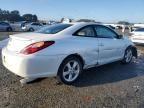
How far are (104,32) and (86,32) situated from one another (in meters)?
0.84

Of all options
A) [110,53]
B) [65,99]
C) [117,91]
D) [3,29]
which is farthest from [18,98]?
[3,29]

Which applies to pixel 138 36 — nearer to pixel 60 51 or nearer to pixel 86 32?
pixel 86 32

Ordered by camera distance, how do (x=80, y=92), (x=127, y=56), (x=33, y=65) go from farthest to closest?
(x=127, y=56)
(x=80, y=92)
(x=33, y=65)

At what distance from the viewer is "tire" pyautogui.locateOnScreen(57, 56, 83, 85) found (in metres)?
4.96

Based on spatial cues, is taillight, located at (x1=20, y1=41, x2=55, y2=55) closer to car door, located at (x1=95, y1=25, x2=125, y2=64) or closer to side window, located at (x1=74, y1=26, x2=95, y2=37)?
side window, located at (x1=74, y1=26, x2=95, y2=37)

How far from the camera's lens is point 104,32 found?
247 inches

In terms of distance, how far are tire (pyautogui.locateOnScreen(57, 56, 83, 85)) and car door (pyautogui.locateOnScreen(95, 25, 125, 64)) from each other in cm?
87

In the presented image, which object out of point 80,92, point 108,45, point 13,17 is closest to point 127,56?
point 108,45

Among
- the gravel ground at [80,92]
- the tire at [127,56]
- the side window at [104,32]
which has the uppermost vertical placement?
the side window at [104,32]

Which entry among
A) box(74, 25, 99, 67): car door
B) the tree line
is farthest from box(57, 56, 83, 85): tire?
the tree line

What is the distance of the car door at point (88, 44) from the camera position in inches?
209

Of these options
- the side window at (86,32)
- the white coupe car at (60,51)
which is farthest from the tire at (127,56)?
the side window at (86,32)

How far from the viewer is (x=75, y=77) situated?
17.7ft

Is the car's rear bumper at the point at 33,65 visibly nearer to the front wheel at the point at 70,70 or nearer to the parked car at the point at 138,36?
the front wheel at the point at 70,70
